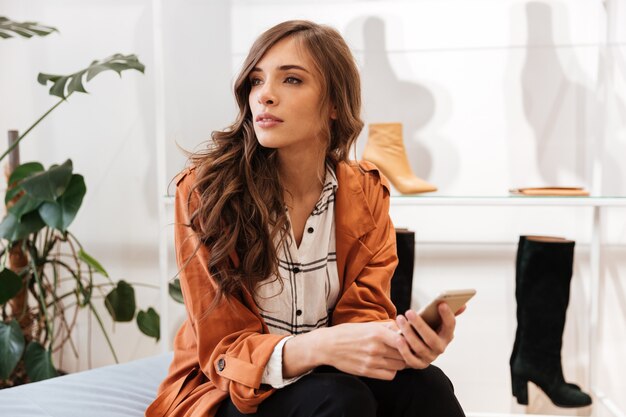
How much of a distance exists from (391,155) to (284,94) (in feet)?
2.48

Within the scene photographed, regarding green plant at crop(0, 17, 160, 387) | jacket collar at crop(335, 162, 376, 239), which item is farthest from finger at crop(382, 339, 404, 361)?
green plant at crop(0, 17, 160, 387)

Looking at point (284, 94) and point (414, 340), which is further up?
point (284, 94)

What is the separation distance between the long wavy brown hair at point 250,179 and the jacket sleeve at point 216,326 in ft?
0.07

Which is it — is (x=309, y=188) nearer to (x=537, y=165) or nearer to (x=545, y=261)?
(x=545, y=261)

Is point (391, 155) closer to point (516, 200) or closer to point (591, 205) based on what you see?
point (516, 200)

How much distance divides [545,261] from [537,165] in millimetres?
430

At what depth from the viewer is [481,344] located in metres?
2.23

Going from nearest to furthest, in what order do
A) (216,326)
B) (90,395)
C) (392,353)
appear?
(392,353) → (216,326) → (90,395)

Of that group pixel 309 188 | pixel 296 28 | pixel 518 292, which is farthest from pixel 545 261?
pixel 296 28

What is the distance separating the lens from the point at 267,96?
116 cm

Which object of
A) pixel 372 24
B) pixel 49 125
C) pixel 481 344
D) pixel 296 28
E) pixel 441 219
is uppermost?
pixel 372 24

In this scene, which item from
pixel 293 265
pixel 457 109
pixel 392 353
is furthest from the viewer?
pixel 457 109

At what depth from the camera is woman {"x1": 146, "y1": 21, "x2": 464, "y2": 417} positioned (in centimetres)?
102

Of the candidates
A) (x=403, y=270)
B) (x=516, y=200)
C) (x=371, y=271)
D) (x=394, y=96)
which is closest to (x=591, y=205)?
(x=516, y=200)
